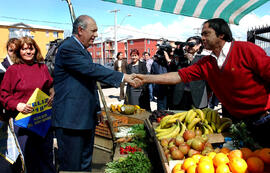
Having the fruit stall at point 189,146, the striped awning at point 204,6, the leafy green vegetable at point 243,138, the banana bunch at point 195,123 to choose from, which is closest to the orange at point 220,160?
the fruit stall at point 189,146

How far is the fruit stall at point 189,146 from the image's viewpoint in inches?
71.1

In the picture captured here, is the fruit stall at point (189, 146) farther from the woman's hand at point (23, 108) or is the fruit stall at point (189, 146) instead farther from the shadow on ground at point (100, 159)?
the woman's hand at point (23, 108)

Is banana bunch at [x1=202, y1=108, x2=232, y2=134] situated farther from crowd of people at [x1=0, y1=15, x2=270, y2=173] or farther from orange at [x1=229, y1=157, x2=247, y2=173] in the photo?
orange at [x1=229, y1=157, x2=247, y2=173]

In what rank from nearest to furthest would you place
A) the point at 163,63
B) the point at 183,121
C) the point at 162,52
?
the point at 183,121
the point at 162,52
the point at 163,63

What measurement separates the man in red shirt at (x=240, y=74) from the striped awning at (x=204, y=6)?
98cm

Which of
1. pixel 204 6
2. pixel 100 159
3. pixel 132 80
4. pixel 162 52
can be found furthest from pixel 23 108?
pixel 162 52

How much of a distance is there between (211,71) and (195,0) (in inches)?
51.7

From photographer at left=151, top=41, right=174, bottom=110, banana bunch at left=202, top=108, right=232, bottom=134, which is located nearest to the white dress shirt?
banana bunch at left=202, top=108, right=232, bottom=134

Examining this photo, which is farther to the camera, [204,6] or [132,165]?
[204,6]

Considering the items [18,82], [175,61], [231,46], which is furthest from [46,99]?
[175,61]

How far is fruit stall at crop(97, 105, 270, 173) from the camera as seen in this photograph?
181 centimetres

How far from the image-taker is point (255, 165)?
5.60 feet

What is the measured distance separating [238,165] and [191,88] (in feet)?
8.99

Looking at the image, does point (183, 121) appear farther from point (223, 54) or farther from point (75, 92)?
point (75, 92)
